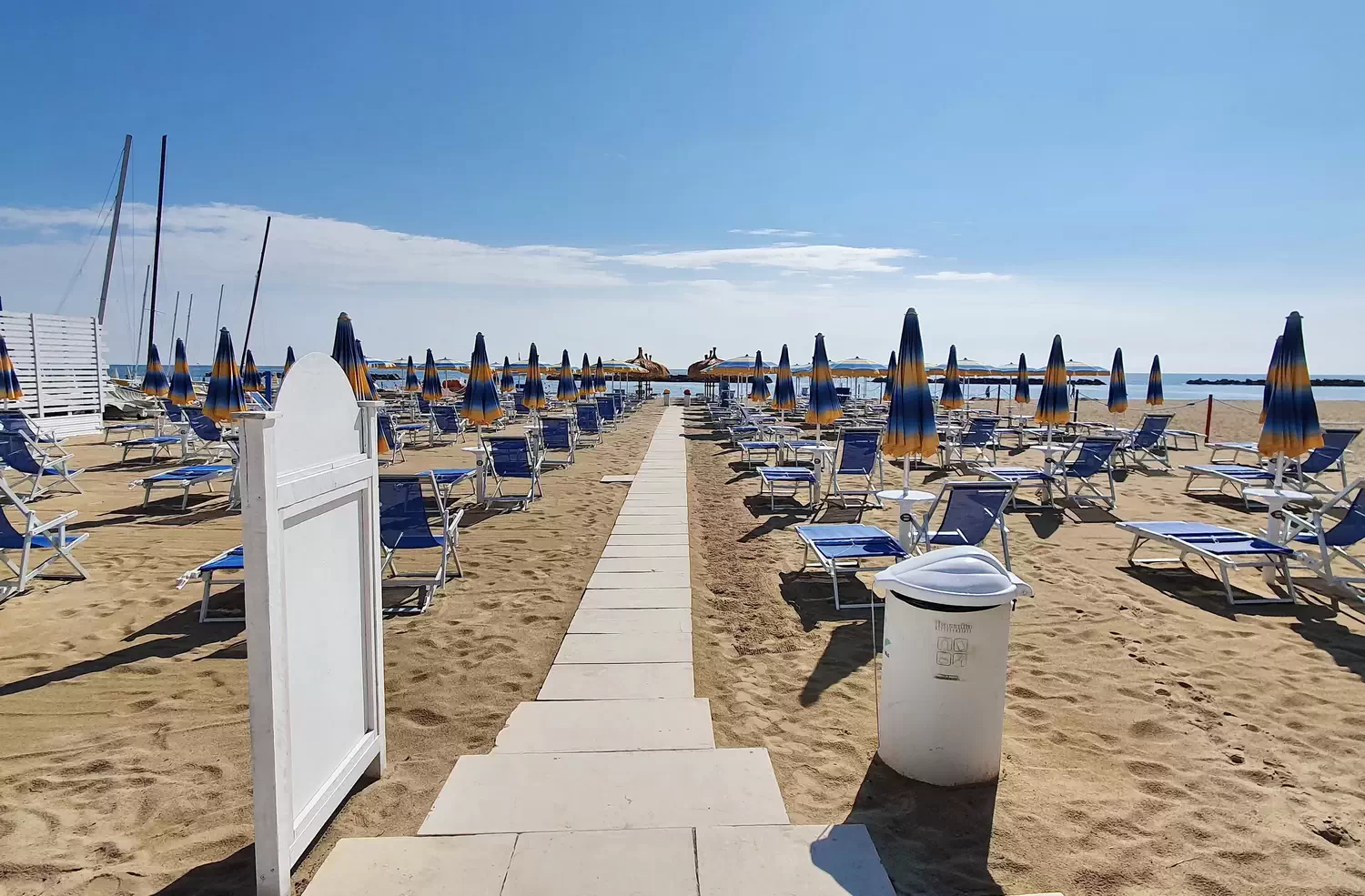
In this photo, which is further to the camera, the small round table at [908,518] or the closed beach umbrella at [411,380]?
the closed beach umbrella at [411,380]

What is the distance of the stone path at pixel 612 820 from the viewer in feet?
6.92

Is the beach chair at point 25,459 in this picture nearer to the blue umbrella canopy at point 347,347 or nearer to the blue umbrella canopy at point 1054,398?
the blue umbrella canopy at point 347,347

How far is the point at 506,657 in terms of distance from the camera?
13.3ft

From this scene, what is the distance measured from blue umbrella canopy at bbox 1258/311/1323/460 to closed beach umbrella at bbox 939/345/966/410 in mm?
8173

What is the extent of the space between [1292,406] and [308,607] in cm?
748

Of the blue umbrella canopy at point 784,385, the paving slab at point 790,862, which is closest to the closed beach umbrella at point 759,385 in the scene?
the blue umbrella canopy at point 784,385

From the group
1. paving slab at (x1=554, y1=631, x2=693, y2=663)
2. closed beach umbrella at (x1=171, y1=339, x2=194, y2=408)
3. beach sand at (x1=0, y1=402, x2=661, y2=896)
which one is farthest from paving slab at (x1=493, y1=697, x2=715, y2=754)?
closed beach umbrella at (x1=171, y1=339, x2=194, y2=408)

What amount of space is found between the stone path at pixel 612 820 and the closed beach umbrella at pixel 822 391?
791cm

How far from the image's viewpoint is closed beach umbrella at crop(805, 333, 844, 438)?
1130 cm

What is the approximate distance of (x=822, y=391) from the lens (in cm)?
1140

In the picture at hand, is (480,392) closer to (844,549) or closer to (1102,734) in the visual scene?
(844,549)

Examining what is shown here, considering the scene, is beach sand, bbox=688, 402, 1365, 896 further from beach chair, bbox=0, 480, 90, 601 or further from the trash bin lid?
beach chair, bbox=0, 480, 90, 601

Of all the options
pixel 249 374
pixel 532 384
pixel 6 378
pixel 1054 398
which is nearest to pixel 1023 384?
pixel 1054 398

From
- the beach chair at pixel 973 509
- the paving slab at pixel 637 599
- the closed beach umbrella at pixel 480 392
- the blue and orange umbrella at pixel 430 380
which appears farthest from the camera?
the blue and orange umbrella at pixel 430 380
